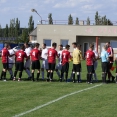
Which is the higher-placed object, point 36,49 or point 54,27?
point 54,27

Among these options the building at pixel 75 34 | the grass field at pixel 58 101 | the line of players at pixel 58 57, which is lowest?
the grass field at pixel 58 101

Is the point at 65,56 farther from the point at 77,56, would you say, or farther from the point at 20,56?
the point at 20,56

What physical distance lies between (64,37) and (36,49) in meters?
37.6

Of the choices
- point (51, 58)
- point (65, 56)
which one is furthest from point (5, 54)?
point (65, 56)

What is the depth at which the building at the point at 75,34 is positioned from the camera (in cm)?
5631

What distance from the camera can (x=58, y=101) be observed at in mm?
12852

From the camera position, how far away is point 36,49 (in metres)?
20.0

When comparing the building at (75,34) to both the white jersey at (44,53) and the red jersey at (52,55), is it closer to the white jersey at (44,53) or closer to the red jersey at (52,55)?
the white jersey at (44,53)

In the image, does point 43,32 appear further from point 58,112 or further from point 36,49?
point 58,112

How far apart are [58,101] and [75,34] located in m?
44.4

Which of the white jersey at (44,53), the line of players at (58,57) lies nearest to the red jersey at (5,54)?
the line of players at (58,57)

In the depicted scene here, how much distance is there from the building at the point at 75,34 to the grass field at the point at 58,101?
39522mm

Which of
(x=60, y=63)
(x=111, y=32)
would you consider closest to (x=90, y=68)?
(x=60, y=63)

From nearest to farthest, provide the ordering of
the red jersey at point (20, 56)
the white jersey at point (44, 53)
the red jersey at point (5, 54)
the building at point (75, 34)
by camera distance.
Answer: the red jersey at point (20, 56) → the red jersey at point (5, 54) → the white jersey at point (44, 53) → the building at point (75, 34)
